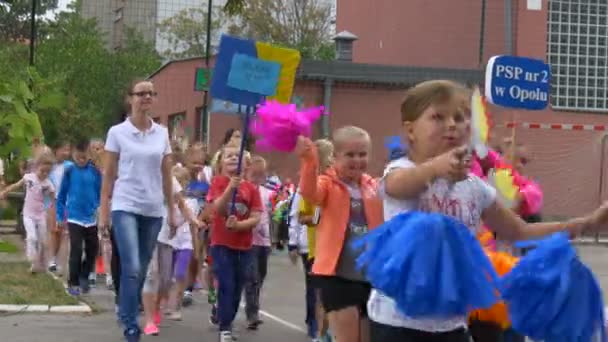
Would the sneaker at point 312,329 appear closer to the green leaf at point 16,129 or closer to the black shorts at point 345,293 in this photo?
the black shorts at point 345,293

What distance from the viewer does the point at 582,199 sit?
2702 centimetres

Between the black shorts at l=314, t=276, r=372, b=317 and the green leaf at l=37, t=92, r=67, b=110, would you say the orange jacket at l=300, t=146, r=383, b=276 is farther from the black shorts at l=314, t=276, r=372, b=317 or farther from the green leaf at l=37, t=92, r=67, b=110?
the green leaf at l=37, t=92, r=67, b=110

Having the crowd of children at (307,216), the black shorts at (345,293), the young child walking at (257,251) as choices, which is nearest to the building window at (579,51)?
the crowd of children at (307,216)

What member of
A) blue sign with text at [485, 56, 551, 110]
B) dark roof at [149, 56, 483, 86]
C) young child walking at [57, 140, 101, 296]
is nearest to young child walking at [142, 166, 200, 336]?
young child walking at [57, 140, 101, 296]

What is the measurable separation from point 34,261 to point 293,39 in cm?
3373

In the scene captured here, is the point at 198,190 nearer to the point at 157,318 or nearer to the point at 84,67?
the point at 157,318

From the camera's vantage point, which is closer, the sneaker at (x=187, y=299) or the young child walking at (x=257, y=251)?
the young child walking at (x=257, y=251)

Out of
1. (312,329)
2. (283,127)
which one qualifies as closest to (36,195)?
(312,329)

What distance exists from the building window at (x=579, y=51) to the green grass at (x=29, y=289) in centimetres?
1990

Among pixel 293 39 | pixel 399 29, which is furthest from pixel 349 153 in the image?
pixel 293 39

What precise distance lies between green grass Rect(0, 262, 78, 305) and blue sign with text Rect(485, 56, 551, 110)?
4980 millimetres

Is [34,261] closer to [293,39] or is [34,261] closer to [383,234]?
[383,234]

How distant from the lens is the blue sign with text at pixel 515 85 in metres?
8.53

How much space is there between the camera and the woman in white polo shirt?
25.7 feet
